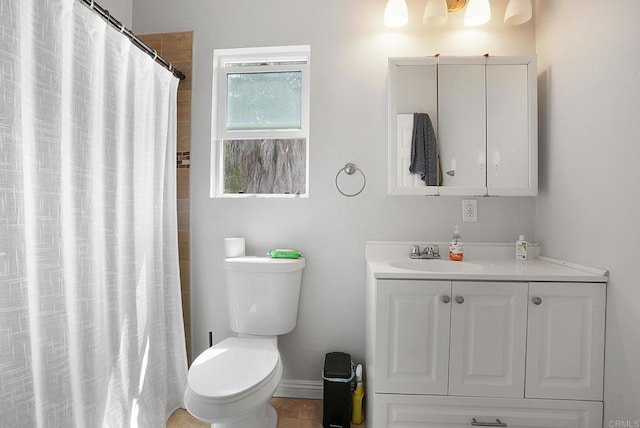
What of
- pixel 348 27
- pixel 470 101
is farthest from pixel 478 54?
pixel 348 27

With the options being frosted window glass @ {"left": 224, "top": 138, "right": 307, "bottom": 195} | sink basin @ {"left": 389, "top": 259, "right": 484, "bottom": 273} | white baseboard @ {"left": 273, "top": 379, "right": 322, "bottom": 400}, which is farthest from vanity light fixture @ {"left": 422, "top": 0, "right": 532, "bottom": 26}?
white baseboard @ {"left": 273, "top": 379, "right": 322, "bottom": 400}

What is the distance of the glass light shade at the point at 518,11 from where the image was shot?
4.86ft

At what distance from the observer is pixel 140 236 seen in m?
1.33

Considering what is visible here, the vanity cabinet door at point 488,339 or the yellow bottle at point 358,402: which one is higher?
the vanity cabinet door at point 488,339

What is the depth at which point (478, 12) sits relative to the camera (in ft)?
4.98

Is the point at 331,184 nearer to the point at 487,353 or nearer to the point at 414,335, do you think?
the point at 414,335

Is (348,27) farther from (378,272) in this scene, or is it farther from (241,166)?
(378,272)

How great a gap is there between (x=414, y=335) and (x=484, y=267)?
502 millimetres

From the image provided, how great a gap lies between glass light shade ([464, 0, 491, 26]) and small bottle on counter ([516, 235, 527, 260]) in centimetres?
114

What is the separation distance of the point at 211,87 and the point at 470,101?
1.47m

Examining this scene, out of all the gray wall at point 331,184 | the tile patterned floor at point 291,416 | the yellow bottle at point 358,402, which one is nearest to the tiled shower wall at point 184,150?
the gray wall at point 331,184

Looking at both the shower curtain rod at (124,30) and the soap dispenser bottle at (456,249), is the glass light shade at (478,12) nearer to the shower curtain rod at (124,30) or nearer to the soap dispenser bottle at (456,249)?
the soap dispenser bottle at (456,249)

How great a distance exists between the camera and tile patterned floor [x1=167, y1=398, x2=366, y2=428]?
1.50 m

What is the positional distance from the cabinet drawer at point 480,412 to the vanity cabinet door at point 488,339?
0.15ft
